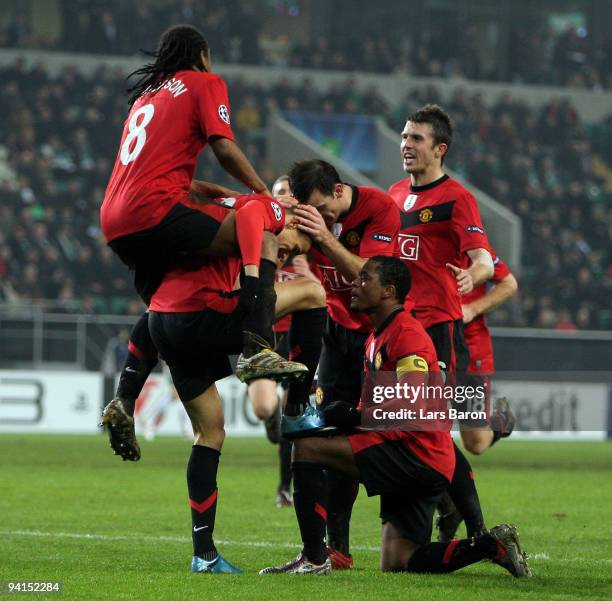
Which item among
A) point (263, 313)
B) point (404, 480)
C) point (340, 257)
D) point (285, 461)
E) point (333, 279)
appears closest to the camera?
point (263, 313)

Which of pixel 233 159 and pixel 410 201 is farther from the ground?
pixel 410 201

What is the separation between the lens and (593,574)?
19.8 feet

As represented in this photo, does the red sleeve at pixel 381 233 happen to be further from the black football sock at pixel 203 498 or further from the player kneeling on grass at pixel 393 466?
the black football sock at pixel 203 498

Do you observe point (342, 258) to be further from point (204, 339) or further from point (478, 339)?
point (478, 339)

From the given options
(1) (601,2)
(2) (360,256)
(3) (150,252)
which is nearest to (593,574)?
(2) (360,256)

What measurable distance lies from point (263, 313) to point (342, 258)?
747 mm

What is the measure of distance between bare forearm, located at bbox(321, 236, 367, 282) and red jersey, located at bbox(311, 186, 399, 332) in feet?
0.91

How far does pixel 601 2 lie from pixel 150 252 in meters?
32.6

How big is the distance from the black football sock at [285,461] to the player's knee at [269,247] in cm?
415

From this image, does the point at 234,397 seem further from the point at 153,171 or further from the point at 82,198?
the point at 153,171

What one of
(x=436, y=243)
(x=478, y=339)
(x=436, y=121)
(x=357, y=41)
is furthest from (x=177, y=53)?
(x=357, y=41)

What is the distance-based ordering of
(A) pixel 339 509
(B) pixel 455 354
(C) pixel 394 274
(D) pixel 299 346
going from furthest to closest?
(B) pixel 455 354, (A) pixel 339 509, (D) pixel 299 346, (C) pixel 394 274

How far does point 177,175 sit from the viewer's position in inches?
224

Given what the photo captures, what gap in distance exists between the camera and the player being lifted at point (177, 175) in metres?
5.56
